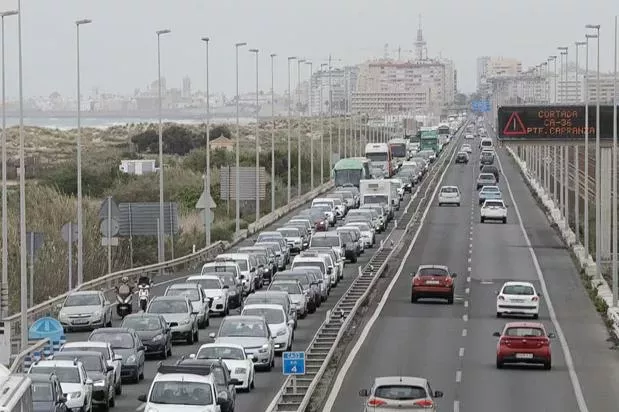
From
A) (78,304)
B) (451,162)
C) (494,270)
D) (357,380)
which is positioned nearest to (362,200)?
(494,270)

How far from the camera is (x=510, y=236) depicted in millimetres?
82625

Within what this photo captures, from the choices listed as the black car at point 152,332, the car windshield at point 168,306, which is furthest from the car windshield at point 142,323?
the car windshield at point 168,306

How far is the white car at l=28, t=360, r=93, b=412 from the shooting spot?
29.4 meters

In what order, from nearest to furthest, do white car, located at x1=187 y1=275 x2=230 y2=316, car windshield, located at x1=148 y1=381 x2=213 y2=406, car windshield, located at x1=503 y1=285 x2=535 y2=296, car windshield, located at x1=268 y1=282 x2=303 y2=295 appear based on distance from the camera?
car windshield, located at x1=148 y1=381 x2=213 y2=406, car windshield, located at x1=268 y1=282 x2=303 y2=295, car windshield, located at x1=503 y1=285 x2=535 y2=296, white car, located at x1=187 y1=275 x2=230 y2=316

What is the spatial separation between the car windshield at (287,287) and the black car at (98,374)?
670 inches

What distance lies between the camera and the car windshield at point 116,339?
35.8m

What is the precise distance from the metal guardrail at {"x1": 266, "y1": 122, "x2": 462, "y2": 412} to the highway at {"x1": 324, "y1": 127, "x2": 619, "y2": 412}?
1.83ft

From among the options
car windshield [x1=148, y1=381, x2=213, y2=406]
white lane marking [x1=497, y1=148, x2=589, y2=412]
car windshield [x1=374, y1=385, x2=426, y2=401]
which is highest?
car windshield [x1=374, y1=385, x2=426, y2=401]

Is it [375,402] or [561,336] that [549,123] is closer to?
[561,336]

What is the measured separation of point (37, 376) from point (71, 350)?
539cm

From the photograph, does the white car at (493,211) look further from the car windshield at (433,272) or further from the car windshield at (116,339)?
the car windshield at (116,339)

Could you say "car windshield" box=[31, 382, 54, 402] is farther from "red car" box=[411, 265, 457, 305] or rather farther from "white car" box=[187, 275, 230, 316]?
"red car" box=[411, 265, 457, 305]

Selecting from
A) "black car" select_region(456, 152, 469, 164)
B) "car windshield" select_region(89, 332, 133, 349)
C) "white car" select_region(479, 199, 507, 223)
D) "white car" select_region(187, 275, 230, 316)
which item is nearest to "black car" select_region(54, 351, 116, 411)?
"car windshield" select_region(89, 332, 133, 349)

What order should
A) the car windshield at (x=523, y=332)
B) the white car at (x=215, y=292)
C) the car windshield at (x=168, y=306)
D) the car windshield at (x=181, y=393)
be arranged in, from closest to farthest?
the car windshield at (x=181, y=393) → the car windshield at (x=523, y=332) → the car windshield at (x=168, y=306) → the white car at (x=215, y=292)
